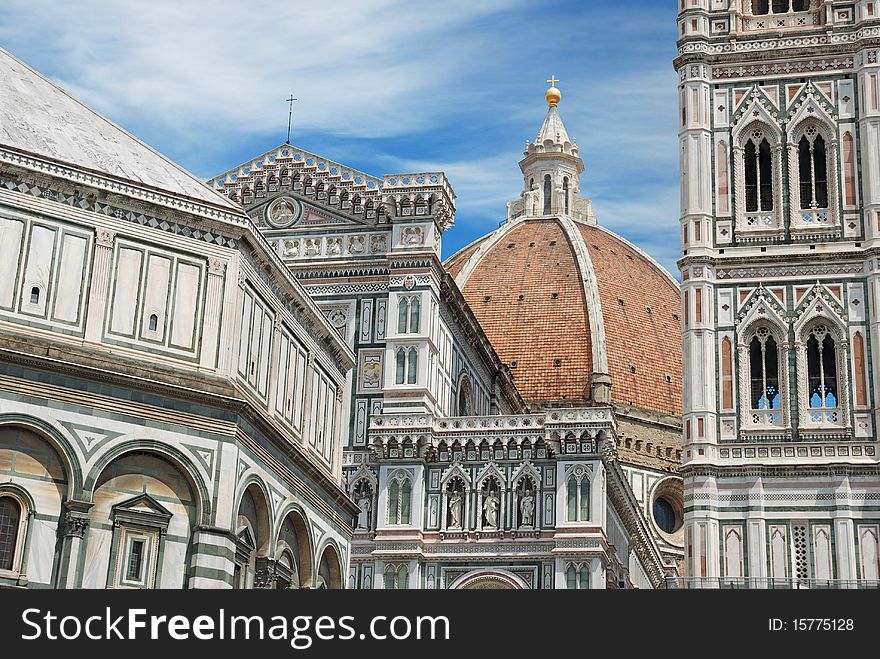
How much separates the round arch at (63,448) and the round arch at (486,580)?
22.6 m

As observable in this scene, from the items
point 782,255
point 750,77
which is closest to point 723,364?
point 782,255

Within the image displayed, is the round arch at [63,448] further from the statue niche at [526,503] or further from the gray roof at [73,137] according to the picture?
the statue niche at [526,503]

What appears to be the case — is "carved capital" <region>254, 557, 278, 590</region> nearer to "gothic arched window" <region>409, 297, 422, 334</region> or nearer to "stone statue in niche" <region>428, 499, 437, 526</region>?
"stone statue in niche" <region>428, 499, 437, 526</region>

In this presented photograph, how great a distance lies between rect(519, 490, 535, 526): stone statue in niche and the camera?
4259 cm

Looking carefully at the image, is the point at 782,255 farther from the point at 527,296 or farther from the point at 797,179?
the point at 527,296

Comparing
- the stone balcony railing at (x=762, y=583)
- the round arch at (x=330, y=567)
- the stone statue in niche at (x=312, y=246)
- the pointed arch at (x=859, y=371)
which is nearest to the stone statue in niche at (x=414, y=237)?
the stone statue in niche at (x=312, y=246)

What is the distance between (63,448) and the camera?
20859mm

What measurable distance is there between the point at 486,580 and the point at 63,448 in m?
23.1

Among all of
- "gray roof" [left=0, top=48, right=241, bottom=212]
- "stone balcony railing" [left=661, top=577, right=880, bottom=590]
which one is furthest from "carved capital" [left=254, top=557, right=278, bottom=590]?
"stone balcony railing" [left=661, top=577, right=880, bottom=590]

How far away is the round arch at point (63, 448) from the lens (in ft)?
68.0

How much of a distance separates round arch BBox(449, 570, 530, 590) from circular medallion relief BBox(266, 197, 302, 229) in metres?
11.9

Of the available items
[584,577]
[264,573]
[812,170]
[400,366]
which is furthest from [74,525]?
[812,170]
